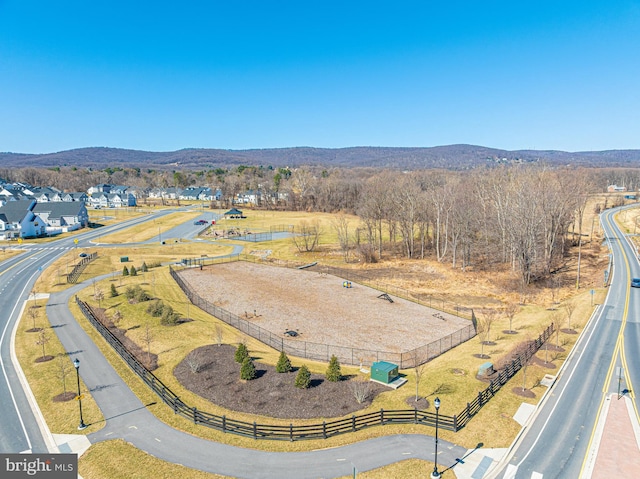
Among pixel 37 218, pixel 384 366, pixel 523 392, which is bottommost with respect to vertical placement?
pixel 523 392

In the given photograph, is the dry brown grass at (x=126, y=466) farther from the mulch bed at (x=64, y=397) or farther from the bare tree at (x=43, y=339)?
the bare tree at (x=43, y=339)

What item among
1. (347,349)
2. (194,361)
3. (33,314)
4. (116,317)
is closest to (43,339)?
(116,317)

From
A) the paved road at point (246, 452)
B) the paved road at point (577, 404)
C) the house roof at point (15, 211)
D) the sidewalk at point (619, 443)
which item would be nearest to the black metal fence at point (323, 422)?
the paved road at point (246, 452)

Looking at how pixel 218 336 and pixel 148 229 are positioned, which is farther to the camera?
pixel 148 229

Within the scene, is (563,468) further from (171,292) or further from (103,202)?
(103,202)

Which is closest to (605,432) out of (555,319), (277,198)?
(555,319)

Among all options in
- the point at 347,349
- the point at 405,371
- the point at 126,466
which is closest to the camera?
the point at 126,466

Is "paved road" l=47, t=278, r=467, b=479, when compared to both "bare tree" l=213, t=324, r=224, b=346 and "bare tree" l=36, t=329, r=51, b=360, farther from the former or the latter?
"bare tree" l=36, t=329, r=51, b=360

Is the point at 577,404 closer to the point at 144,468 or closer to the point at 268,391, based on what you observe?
the point at 268,391

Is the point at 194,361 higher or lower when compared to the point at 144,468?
higher
